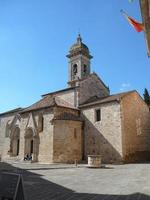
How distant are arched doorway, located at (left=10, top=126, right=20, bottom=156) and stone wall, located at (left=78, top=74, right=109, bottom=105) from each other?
9.81 m

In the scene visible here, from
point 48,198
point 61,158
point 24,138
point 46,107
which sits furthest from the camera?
point 24,138

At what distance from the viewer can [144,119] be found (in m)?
29.5

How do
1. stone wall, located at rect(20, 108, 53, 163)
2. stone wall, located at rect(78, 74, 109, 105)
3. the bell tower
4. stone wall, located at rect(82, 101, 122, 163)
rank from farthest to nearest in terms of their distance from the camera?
the bell tower, stone wall, located at rect(78, 74, 109, 105), stone wall, located at rect(20, 108, 53, 163), stone wall, located at rect(82, 101, 122, 163)

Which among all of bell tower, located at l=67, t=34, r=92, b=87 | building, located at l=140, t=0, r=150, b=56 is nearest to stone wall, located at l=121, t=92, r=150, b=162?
bell tower, located at l=67, t=34, r=92, b=87

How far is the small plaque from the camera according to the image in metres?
5.31

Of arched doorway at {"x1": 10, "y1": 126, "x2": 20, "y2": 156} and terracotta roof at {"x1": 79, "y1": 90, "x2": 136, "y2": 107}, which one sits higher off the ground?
terracotta roof at {"x1": 79, "y1": 90, "x2": 136, "y2": 107}

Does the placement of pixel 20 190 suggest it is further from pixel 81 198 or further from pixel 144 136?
pixel 144 136

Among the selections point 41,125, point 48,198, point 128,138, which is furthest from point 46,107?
point 48,198

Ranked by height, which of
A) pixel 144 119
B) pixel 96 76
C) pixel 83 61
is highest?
pixel 83 61

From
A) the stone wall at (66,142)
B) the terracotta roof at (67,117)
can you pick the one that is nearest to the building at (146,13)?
the terracotta roof at (67,117)

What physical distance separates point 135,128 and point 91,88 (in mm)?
7696

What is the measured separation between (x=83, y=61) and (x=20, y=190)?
3205cm

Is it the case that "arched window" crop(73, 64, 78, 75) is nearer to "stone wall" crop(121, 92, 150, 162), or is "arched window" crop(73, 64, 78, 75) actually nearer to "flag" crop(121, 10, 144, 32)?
"stone wall" crop(121, 92, 150, 162)

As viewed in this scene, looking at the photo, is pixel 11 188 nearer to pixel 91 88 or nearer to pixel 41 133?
pixel 41 133
